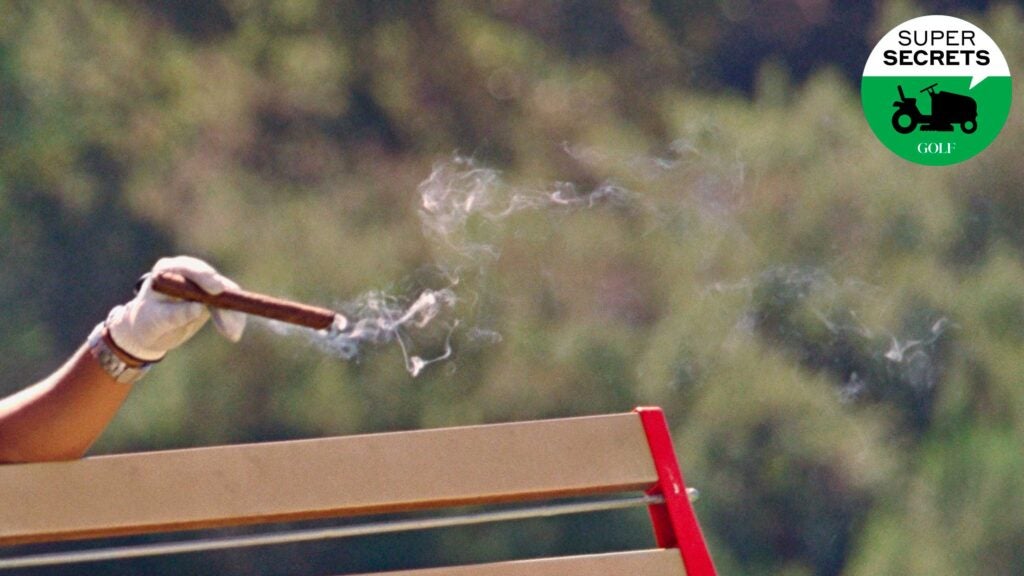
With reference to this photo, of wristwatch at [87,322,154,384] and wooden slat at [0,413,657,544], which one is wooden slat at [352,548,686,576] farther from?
wristwatch at [87,322,154,384]

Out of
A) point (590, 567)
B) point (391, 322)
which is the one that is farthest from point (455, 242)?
point (590, 567)

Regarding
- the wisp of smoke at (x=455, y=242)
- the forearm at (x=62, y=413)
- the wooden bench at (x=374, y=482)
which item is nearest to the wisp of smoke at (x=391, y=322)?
the wisp of smoke at (x=455, y=242)

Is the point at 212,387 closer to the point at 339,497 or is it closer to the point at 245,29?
the point at 245,29

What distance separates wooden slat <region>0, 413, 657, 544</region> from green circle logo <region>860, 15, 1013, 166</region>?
2.84m

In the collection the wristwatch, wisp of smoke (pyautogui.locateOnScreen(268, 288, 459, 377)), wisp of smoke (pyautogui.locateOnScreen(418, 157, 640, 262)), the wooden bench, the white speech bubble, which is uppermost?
the white speech bubble

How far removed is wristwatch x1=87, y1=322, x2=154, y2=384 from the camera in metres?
1.28

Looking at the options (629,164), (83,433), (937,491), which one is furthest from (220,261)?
(83,433)

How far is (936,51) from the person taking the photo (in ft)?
13.3

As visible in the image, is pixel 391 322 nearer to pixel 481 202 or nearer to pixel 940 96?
pixel 481 202

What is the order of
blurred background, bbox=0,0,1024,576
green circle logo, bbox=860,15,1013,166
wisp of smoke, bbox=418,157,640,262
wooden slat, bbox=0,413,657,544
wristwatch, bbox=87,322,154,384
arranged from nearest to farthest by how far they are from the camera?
1. wooden slat, bbox=0,413,657,544
2. wristwatch, bbox=87,322,154,384
3. blurred background, bbox=0,0,1024,576
4. wisp of smoke, bbox=418,157,640,262
5. green circle logo, bbox=860,15,1013,166

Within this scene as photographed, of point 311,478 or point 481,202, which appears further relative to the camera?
point 481,202

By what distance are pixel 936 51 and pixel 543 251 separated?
127 centimetres

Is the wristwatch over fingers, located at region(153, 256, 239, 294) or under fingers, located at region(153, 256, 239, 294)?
under

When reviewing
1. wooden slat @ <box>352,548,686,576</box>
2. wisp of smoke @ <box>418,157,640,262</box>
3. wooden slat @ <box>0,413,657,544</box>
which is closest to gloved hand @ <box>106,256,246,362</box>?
wooden slat @ <box>0,413,657,544</box>
